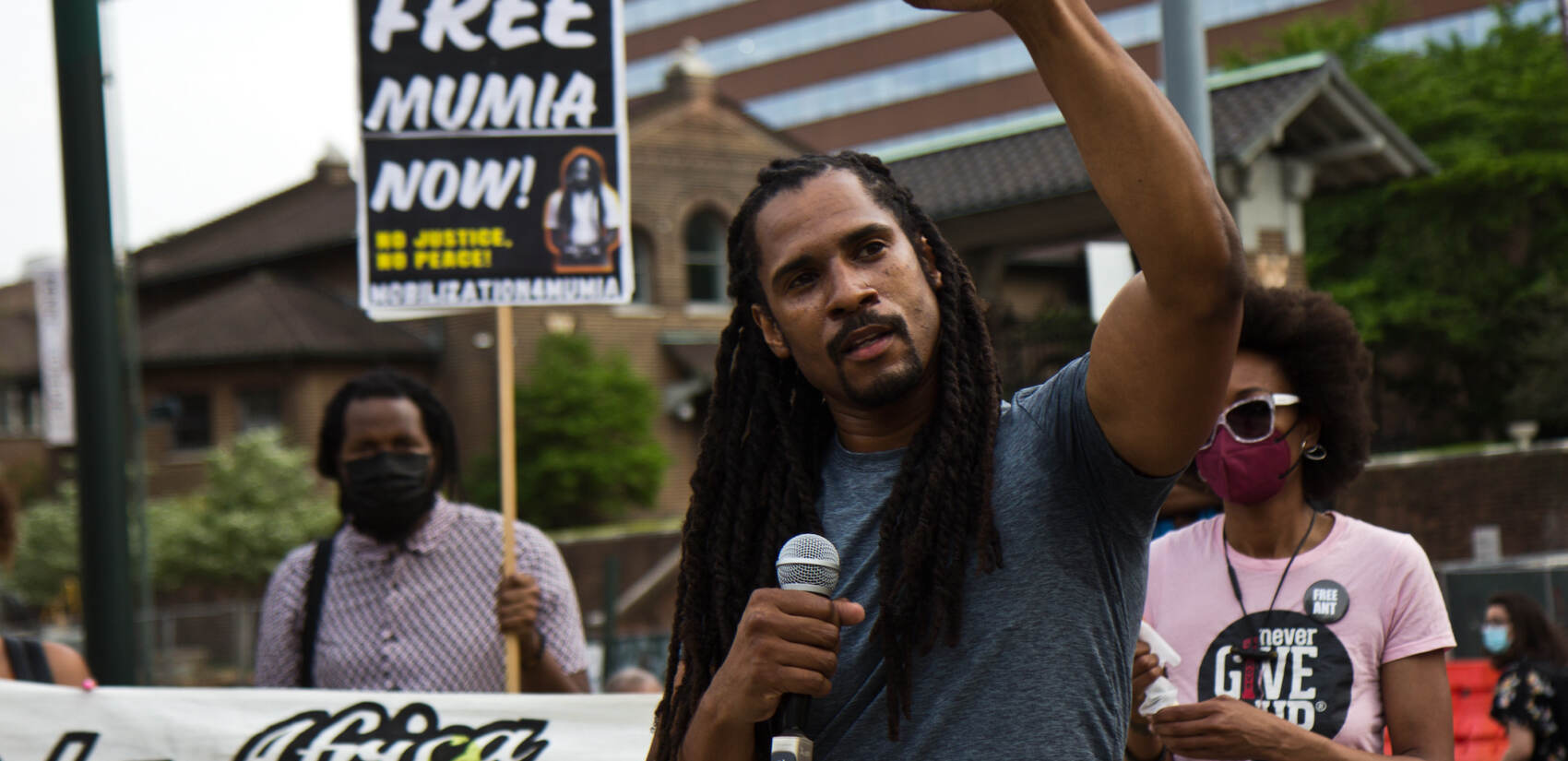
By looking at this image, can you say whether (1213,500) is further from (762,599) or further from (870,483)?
(762,599)

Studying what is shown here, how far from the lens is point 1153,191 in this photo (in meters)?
1.82

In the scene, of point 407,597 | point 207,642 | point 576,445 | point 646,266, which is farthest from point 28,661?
point 646,266

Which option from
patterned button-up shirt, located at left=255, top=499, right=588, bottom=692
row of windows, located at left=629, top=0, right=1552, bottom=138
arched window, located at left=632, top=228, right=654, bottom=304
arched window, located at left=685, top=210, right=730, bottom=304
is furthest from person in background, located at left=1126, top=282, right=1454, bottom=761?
row of windows, located at left=629, top=0, right=1552, bottom=138

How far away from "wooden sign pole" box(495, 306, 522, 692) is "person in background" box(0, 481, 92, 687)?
3.71 feet

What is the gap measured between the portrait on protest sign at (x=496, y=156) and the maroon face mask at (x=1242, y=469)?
237cm

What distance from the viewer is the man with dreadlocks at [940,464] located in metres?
1.85

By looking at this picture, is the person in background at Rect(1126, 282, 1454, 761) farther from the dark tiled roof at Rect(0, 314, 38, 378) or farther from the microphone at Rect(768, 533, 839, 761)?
the dark tiled roof at Rect(0, 314, 38, 378)

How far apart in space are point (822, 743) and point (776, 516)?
336mm

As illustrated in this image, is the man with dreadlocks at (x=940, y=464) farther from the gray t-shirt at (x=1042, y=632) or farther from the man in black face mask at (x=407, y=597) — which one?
the man in black face mask at (x=407, y=597)

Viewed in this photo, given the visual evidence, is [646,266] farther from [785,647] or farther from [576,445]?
[785,647]

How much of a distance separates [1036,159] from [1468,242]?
61.8ft

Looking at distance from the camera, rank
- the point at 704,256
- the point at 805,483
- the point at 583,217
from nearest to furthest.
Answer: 1. the point at 805,483
2. the point at 583,217
3. the point at 704,256

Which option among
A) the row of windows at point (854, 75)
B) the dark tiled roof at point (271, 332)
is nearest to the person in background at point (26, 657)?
the dark tiled roof at point (271, 332)

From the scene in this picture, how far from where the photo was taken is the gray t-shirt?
208 cm
